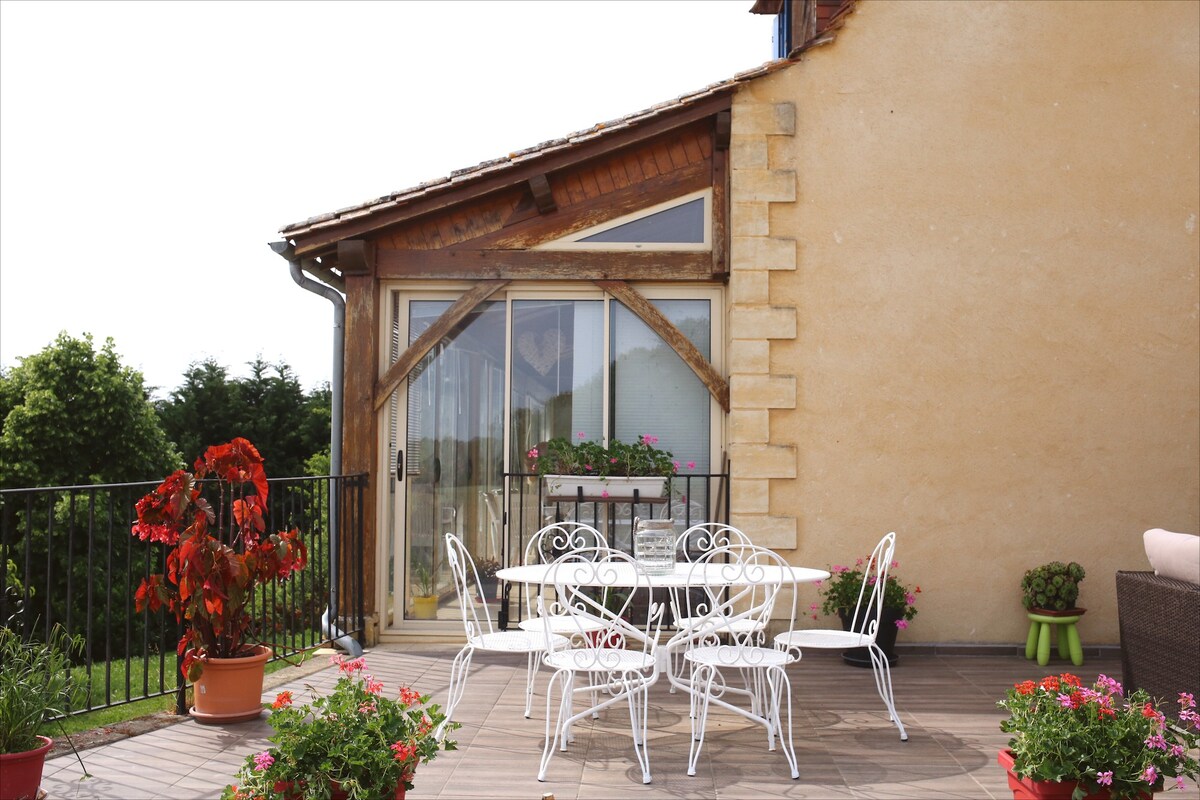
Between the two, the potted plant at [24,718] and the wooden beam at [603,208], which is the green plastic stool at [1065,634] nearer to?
the wooden beam at [603,208]

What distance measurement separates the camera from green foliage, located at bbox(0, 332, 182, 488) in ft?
55.3

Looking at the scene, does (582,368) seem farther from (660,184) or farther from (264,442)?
(264,442)

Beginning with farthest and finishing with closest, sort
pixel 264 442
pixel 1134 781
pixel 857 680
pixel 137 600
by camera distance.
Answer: pixel 264 442 < pixel 857 680 < pixel 137 600 < pixel 1134 781

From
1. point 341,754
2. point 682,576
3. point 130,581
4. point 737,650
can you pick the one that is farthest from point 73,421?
point 341,754

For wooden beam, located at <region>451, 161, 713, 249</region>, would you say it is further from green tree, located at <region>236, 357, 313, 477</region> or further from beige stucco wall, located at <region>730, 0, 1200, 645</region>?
green tree, located at <region>236, 357, 313, 477</region>

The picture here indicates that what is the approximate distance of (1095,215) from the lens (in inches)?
241

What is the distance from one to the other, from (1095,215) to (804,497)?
7.88ft

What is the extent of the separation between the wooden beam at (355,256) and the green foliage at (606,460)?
1.57 m

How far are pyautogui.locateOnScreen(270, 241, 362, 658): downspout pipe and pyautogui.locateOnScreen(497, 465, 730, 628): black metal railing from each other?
993 mm

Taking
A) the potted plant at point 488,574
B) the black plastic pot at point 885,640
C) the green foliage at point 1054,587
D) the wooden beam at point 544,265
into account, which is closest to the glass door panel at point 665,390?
the wooden beam at point 544,265

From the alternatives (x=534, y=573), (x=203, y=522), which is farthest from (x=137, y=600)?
(x=534, y=573)

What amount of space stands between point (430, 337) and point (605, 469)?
54.0 inches

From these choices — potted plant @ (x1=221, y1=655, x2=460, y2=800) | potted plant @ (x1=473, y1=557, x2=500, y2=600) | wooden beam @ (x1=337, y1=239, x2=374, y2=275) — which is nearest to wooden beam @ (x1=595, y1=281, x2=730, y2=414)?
wooden beam @ (x1=337, y1=239, x2=374, y2=275)

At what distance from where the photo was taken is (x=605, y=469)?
6137mm
